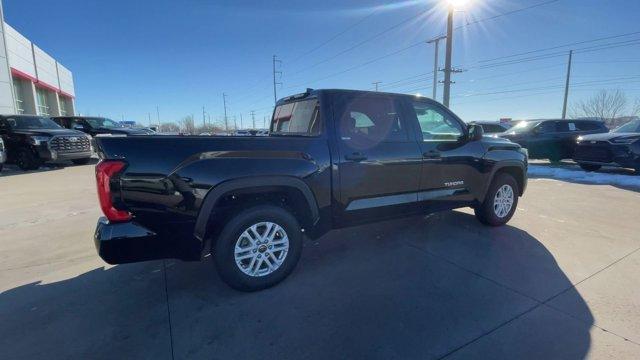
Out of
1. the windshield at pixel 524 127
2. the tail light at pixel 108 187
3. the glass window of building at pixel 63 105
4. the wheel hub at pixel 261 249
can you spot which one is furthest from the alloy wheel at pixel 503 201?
the glass window of building at pixel 63 105

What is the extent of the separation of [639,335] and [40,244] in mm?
6328

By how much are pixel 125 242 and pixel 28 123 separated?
12.4 m

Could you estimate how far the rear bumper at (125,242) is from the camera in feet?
8.37

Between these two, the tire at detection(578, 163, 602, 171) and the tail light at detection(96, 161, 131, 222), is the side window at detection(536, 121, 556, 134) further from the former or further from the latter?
the tail light at detection(96, 161, 131, 222)

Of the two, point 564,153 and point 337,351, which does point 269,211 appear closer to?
point 337,351

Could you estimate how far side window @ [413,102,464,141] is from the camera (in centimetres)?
411

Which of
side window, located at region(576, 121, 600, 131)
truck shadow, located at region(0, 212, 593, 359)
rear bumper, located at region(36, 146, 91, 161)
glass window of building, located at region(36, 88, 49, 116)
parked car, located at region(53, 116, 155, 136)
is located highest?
glass window of building, located at region(36, 88, 49, 116)

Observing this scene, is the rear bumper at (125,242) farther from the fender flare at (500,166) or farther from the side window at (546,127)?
the side window at (546,127)

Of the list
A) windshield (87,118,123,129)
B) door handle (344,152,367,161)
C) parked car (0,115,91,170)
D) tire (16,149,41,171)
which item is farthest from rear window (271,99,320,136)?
windshield (87,118,123,129)

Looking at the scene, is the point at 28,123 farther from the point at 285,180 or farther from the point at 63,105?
the point at 63,105

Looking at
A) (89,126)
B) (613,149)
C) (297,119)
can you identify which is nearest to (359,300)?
(297,119)

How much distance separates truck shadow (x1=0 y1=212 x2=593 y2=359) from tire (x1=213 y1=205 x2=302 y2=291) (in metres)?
0.15

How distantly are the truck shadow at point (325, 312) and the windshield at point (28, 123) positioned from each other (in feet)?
36.1

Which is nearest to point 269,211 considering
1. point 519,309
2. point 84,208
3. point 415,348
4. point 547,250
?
point 415,348
